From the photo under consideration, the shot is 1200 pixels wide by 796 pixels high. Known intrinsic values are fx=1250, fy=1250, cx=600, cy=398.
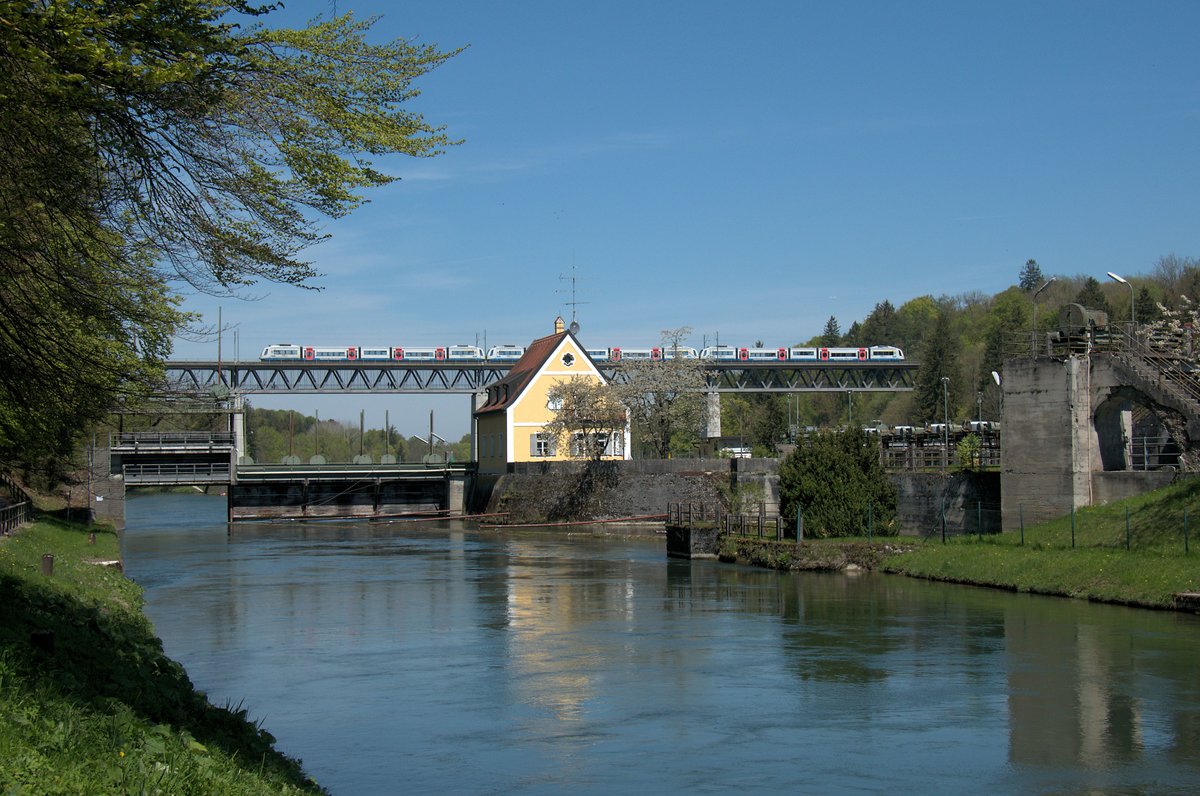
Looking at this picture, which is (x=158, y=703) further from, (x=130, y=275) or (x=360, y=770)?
(x=130, y=275)

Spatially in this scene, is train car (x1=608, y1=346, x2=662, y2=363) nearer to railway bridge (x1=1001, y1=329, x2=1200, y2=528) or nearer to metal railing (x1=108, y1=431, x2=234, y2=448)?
metal railing (x1=108, y1=431, x2=234, y2=448)

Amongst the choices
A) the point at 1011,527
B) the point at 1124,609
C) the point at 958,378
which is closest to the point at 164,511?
the point at 958,378

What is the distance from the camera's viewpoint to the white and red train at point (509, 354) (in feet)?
384

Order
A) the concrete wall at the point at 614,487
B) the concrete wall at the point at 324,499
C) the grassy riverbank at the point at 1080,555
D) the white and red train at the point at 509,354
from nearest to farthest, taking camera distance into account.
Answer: the grassy riverbank at the point at 1080,555 → the concrete wall at the point at 614,487 → the concrete wall at the point at 324,499 → the white and red train at the point at 509,354

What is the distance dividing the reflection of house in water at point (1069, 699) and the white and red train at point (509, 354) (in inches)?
3346

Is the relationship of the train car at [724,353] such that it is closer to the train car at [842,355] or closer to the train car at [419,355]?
the train car at [842,355]

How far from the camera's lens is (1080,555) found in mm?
33031

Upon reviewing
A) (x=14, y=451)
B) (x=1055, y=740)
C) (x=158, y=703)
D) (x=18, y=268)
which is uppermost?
(x=18, y=268)

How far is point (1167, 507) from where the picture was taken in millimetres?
32438

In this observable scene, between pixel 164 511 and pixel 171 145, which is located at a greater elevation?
pixel 171 145

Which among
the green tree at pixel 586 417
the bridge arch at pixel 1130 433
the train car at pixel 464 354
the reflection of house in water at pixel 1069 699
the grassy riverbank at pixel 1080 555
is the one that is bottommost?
the reflection of house in water at pixel 1069 699

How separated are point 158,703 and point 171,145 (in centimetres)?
607

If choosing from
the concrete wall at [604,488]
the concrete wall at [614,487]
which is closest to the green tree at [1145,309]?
the concrete wall at [614,487]

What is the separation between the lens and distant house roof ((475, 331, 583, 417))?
78.8 metres
